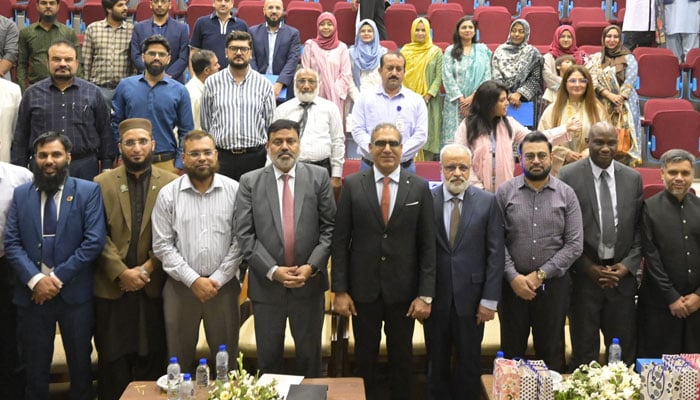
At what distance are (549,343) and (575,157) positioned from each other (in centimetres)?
132

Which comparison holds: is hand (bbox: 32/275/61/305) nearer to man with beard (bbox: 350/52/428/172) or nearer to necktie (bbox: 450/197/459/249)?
necktie (bbox: 450/197/459/249)

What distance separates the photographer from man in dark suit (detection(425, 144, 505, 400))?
3.87m

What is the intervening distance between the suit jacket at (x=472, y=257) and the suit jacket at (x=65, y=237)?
1603 millimetres

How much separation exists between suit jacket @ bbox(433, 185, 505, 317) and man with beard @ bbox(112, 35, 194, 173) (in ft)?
5.99

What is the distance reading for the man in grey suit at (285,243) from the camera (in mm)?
3805

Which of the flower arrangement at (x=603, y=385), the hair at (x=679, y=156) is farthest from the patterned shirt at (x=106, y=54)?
the flower arrangement at (x=603, y=385)

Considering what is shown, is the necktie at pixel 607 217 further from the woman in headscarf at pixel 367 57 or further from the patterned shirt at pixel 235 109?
the woman in headscarf at pixel 367 57

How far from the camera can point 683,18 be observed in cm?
796

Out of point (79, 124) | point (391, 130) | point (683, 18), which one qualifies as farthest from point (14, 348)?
point (683, 18)

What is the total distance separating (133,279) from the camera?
3842 millimetres

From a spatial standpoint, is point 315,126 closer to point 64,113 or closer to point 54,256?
point 64,113

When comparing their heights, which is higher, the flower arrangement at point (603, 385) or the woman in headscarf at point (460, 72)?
the woman in headscarf at point (460, 72)

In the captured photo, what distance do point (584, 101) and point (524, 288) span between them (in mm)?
1561

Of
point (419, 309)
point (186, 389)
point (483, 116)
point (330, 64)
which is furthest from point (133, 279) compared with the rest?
point (330, 64)
